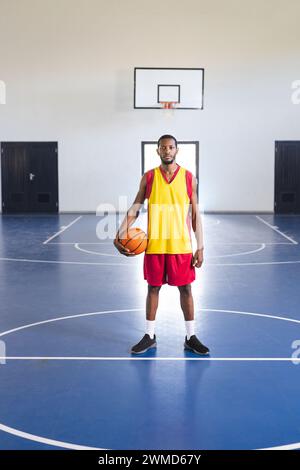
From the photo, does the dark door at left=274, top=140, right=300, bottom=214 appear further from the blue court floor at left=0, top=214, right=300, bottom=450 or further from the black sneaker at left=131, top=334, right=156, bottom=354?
the black sneaker at left=131, top=334, right=156, bottom=354

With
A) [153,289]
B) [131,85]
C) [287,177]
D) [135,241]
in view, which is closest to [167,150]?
[135,241]

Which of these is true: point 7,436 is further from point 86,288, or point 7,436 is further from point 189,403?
point 86,288

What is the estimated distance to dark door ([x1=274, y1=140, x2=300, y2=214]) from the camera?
18.2 meters

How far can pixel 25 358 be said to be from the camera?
4895 millimetres

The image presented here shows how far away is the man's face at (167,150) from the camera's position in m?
4.79

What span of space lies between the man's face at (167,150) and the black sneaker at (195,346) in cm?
143

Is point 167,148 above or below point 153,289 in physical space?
above

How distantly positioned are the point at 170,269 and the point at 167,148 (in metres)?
0.95

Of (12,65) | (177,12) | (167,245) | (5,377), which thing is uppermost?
(177,12)

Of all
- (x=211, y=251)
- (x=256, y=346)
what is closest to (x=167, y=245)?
(x=256, y=346)

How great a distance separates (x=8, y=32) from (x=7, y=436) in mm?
16274

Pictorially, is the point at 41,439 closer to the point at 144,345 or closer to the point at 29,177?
the point at 144,345

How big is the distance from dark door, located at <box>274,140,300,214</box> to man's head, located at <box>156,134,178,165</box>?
13884 millimetres

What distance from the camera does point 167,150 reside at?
4.81 m
